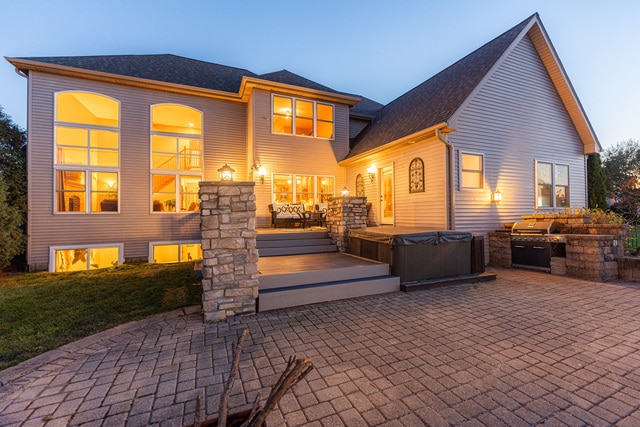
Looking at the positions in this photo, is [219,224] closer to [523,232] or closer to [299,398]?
[299,398]

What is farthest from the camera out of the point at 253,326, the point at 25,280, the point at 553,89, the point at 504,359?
the point at 553,89

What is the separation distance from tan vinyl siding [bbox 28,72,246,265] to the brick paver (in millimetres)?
6304

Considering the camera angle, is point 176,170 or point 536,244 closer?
point 536,244

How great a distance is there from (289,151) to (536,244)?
331 inches

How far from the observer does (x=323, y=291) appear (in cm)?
485

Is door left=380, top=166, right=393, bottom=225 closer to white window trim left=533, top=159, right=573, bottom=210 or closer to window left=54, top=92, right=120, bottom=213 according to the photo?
white window trim left=533, top=159, right=573, bottom=210

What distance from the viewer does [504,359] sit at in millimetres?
2840

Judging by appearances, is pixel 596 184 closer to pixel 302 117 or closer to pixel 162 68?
pixel 302 117

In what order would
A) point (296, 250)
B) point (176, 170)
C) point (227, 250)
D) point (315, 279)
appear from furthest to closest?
1. point (176, 170)
2. point (296, 250)
3. point (315, 279)
4. point (227, 250)

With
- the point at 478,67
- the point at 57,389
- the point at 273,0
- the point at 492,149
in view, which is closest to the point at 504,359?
the point at 57,389

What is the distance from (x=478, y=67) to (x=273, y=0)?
27.0m

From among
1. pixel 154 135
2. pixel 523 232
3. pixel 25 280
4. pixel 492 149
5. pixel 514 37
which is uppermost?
pixel 514 37

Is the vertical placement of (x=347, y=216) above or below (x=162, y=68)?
below

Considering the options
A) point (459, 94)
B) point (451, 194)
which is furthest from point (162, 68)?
point (451, 194)
